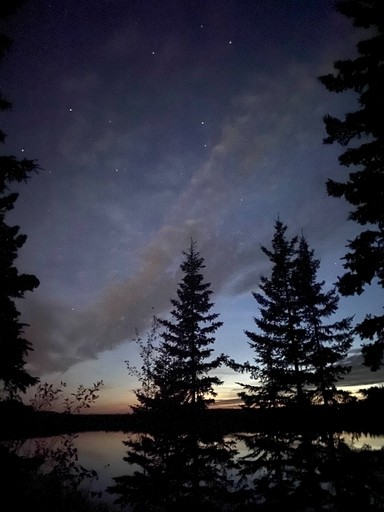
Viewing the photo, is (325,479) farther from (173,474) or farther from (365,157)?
(365,157)

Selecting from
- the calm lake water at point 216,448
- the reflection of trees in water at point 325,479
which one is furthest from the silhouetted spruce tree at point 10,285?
the reflection of trees in water at point 325,479

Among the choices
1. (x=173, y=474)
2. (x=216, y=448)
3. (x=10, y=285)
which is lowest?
(x=173, y=474)

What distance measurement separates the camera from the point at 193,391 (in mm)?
16844

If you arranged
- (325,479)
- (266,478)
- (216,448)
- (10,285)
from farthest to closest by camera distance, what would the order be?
(216,448), (266,478), (325,479), (10,285)

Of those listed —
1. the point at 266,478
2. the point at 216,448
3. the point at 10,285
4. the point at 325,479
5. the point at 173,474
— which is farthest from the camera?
the point at 216,448

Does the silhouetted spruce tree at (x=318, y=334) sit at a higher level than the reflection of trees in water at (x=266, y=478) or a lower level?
higher

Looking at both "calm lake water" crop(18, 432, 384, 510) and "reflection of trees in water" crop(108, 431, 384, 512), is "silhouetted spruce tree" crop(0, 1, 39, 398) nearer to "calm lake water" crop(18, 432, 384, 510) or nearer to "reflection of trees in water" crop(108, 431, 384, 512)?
"calm lake water" crop(18, 432, 384, 510)

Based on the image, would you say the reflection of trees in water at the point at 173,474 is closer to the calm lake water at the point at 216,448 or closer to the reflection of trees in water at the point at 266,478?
the reflection of trees in water at the point at 266,478

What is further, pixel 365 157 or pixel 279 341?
pixel 279 341

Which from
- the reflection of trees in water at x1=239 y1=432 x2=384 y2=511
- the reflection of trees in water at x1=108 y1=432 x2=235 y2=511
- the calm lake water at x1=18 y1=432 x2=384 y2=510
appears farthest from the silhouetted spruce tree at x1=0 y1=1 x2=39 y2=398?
the reflection of trees in water at x1=239 y1=432 x2=384 y2=511

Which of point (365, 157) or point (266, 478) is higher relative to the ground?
point (365, 157)

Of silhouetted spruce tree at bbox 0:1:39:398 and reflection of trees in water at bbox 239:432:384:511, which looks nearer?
silhouetted spruce tree at bbox 0:1:39:398

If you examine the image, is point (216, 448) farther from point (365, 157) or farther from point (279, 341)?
point (365, 157)

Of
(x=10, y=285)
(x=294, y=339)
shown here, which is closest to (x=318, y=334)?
(x=294, y=339)
